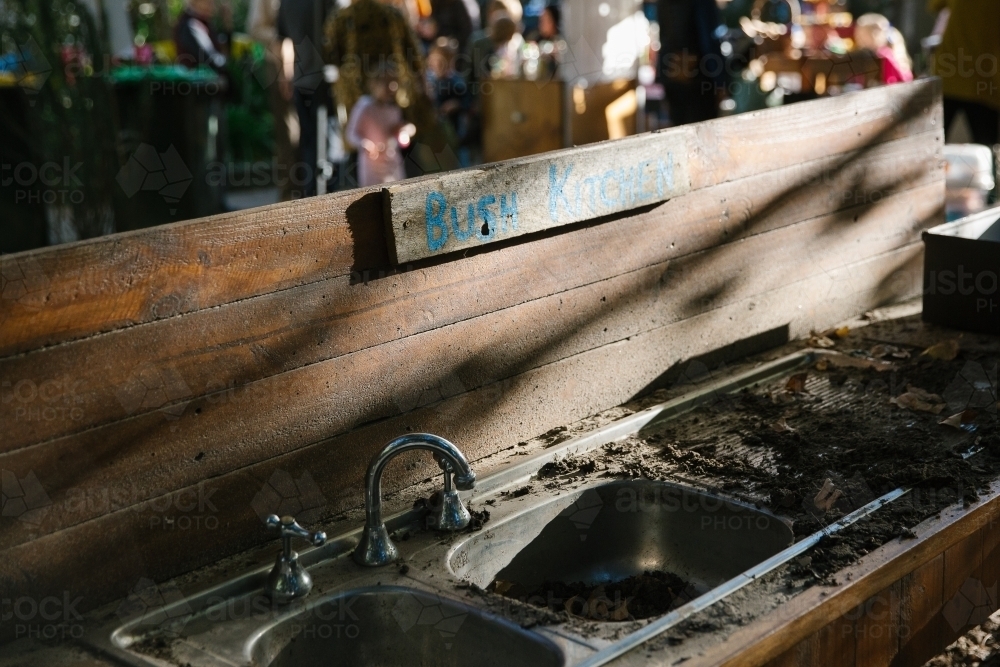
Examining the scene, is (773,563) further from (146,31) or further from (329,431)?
(146,31)

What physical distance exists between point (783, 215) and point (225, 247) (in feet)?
6.64

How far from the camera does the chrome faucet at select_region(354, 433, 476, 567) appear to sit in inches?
92.3

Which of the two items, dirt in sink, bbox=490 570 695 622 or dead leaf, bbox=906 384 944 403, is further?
dead leaf, bbox=906 384 944 403

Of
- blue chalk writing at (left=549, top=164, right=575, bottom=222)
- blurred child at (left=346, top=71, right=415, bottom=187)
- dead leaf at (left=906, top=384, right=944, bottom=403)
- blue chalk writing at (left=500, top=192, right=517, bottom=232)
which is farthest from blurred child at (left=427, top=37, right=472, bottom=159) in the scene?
blue chalk writing at (left=500, top=192, right=517, bottom=232)

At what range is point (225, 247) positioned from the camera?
232 centimetres

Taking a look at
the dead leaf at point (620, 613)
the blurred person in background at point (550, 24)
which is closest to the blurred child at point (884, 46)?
the blurred person in background at point (550, 24)

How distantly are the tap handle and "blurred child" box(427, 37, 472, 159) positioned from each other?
6967 mm

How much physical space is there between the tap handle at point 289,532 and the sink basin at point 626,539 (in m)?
0.43

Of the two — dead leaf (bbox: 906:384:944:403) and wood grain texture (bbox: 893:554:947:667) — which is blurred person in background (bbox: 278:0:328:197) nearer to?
dead leaf (bbox: 906:384:944:403)

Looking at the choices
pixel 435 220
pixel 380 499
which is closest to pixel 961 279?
pixel 435 220

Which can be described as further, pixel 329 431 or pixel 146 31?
pixel 146 31

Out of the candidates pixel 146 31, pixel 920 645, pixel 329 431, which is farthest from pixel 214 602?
pixel 146 31

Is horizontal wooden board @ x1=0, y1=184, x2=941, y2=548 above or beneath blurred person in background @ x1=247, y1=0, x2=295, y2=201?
beneath

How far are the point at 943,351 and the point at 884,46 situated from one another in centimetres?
547
